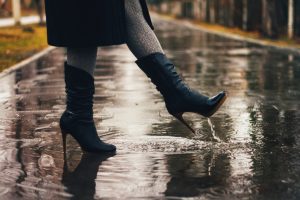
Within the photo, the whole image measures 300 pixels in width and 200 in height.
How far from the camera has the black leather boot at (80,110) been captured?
5.59m

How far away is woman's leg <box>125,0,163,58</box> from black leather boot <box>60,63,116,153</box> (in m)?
0.38

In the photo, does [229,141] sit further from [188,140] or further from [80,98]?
[80,98]

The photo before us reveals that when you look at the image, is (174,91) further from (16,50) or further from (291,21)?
(291,21)

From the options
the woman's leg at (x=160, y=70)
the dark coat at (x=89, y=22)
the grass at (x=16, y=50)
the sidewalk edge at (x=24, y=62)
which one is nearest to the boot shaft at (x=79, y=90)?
the dark coat at (x=89, y=22)

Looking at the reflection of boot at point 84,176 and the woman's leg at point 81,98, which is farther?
the woman's leg at point 81,98

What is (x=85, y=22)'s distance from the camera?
210 inches

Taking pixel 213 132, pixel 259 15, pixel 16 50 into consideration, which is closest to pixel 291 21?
pixel 259 15

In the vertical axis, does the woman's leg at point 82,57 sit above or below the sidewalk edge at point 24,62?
above

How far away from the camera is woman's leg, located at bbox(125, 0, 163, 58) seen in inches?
217

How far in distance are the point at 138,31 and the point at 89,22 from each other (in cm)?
36

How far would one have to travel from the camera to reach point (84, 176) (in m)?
4.94

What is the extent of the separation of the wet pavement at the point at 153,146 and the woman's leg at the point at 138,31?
705mm

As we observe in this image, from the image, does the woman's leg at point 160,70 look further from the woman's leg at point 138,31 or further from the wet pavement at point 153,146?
the wet pavement at point 153,146

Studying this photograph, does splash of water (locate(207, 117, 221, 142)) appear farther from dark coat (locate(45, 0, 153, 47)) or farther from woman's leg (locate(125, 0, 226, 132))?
dark coat (locate(45, 0, 153, 47))
